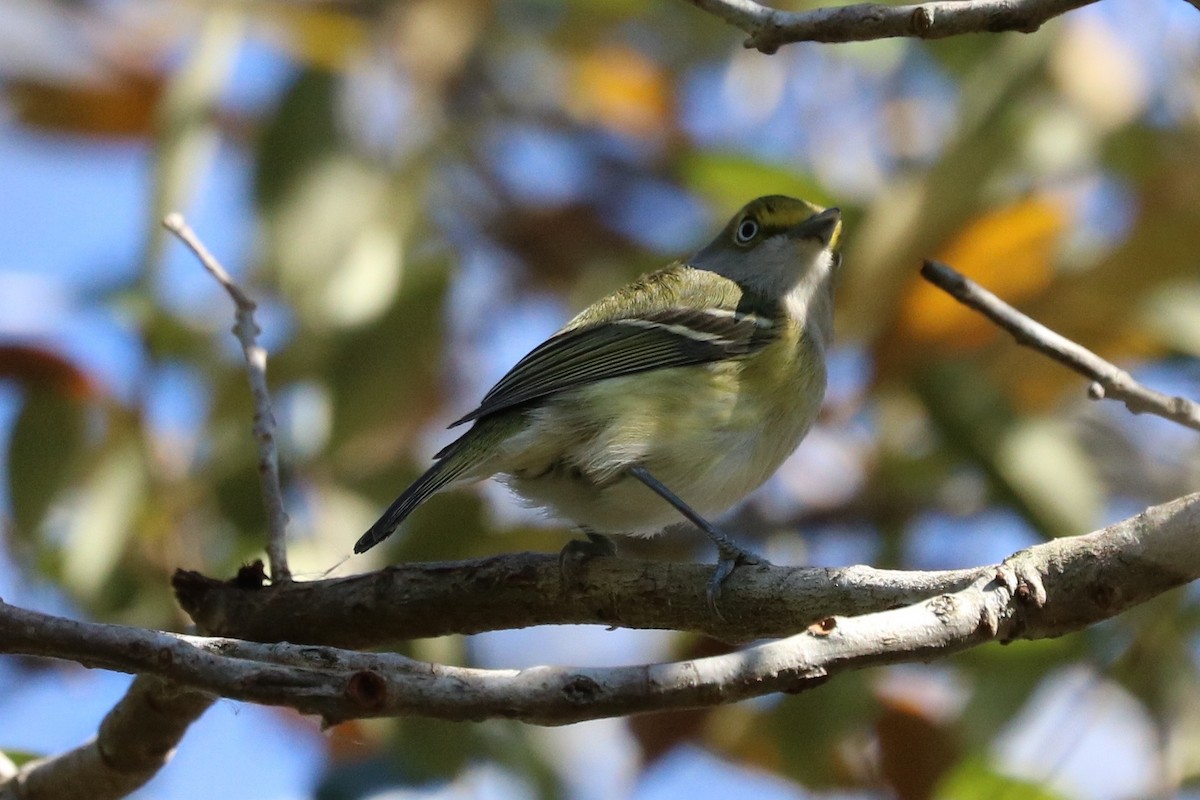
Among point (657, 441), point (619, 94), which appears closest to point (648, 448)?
point (657, 441)

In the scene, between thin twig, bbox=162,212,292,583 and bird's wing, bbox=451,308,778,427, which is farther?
bird's wing, bbox=451,308,778,427

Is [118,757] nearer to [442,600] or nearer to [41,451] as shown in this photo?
[442,600]

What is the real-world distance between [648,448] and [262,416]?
1.17 metres

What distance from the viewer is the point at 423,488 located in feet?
11.5

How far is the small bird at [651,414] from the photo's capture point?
3.78 metres

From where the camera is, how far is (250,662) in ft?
6.47

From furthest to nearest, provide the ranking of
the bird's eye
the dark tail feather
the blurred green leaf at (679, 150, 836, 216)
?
the bird's eye
the blurred green leaf at (679, 150, 836, 216)
the dark tail feather

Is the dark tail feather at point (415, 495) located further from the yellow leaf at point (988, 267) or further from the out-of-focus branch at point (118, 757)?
the yellow leaf at point (988, 267)

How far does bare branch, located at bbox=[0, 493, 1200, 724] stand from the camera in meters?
1.93

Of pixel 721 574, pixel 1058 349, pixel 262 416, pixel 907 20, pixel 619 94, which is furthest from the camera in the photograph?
pixel 619 94

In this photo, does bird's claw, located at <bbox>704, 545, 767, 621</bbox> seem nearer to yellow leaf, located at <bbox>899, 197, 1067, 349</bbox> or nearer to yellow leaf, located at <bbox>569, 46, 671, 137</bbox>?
yellow leaf, located at <bbox>899, 197, 1067, 349</bbox>

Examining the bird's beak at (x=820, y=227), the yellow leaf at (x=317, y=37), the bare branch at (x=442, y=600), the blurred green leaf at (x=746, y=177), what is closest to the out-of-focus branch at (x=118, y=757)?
the bare branch at (x=442, y=600)

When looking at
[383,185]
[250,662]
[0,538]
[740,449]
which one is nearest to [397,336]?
[383,185]

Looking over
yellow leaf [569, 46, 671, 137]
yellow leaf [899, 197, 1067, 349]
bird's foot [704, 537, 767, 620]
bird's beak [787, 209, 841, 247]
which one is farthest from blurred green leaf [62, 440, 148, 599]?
yellow leaf [569, 46, 671, 137]
